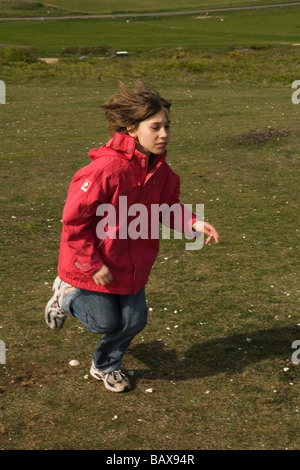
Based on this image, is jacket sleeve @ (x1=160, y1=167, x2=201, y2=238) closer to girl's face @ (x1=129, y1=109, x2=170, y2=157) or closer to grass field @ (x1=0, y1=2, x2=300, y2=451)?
girl's face @ (x1=129, y1=109, x2=170, y2=157)

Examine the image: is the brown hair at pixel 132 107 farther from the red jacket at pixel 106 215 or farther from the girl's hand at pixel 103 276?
the girl's hand at pixel 103 276

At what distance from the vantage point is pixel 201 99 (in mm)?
20969

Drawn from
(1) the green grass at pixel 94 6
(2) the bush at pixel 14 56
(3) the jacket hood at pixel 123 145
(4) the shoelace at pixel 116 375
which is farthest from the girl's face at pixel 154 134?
(1) the green grass at pixel 94 6

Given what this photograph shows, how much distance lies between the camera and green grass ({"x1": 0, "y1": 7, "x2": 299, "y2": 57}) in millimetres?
49719

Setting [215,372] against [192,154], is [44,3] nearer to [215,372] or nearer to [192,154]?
[192,154]

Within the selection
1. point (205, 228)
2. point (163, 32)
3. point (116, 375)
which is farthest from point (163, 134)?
point (163, 32)

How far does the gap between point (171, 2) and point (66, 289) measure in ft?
323

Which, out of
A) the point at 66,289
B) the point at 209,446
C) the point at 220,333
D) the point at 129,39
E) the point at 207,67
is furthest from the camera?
the point at 129,39

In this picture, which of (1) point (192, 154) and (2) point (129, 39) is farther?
(2) point (129, 39)

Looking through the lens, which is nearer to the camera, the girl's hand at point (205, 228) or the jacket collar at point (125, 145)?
the jacket collar at point (125, 145)

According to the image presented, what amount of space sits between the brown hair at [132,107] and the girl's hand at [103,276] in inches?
41.2

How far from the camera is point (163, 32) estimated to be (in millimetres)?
61594

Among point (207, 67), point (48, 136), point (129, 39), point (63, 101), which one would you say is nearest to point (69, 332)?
point (48, 136)

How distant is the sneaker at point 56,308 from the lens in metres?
6.05
